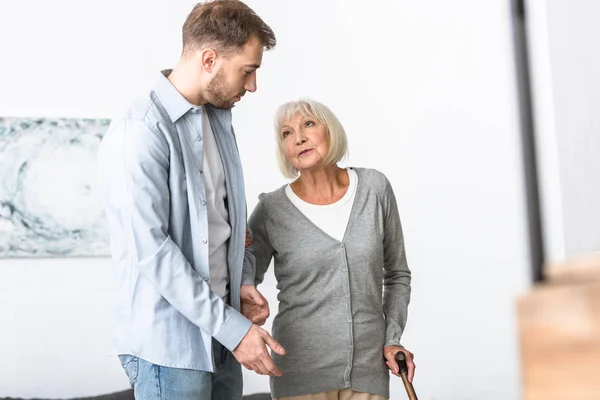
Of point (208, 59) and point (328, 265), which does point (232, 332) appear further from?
point (208, 59)

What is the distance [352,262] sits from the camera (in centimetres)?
219

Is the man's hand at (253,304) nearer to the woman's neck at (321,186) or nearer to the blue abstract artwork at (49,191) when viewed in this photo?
the woman's neck at (321,186)

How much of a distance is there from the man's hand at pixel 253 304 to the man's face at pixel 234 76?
48 centimetres

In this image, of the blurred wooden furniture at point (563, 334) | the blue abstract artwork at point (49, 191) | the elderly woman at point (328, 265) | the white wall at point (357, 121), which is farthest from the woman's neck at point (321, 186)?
the blue abstract artwork at point (49, 191)

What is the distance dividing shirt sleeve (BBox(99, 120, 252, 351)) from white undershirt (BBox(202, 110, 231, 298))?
4.8 inches

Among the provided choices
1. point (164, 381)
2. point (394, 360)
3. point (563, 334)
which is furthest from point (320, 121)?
point (563, 334)

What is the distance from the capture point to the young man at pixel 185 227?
69.8 inches

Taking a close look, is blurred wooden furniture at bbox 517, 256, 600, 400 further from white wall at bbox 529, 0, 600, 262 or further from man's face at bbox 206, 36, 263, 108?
white wall at bbox 529, 0, 600, 262

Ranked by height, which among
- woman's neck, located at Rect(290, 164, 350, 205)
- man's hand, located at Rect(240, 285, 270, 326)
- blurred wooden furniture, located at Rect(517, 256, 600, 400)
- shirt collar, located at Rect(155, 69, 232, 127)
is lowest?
blurred wooden furniture, located at Rect(517, 256, 600, 400)

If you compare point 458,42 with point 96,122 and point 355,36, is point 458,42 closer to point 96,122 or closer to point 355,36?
point 355,36

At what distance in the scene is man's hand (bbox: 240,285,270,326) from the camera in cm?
203

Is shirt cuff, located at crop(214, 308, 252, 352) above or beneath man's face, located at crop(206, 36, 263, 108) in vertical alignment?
beneath

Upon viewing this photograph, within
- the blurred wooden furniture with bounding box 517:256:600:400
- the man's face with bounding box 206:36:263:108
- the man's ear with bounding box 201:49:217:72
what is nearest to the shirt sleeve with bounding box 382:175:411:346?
the man's face with bounding box 206:36:263:108

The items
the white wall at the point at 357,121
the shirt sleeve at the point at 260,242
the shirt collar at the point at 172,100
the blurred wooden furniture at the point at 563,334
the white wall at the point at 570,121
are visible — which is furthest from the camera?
the white wall at the point at 357,121
